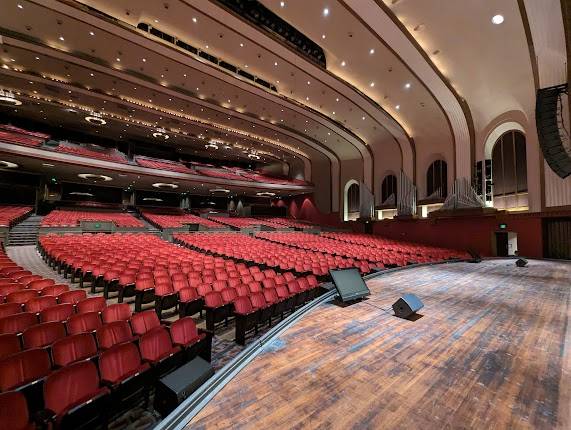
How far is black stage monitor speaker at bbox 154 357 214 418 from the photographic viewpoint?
1328 millimetres

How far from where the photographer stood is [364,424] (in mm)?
1150

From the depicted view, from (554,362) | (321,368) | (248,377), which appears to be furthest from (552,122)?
(248,377)

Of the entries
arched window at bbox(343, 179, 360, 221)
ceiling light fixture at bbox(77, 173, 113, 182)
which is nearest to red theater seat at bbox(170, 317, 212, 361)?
ceiling light fixture at bbox(77, 173, 113, 182)

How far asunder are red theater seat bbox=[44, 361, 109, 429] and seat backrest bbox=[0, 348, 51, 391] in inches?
9.2

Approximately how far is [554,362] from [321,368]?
1435 mm

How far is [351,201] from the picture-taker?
44.7 ft

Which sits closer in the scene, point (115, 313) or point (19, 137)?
point (115, 313)

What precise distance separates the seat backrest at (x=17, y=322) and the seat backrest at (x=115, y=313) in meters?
0.43

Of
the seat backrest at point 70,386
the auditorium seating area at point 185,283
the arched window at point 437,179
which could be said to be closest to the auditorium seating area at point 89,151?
the auditorium seating area at point 185,283

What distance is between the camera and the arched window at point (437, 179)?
9.69m

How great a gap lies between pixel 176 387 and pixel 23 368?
817 mm

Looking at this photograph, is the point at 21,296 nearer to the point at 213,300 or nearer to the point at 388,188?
the point at 213,300

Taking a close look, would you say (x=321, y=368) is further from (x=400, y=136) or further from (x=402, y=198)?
(x=400, y=136)

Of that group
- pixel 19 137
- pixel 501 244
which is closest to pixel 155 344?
pixel 501 244
